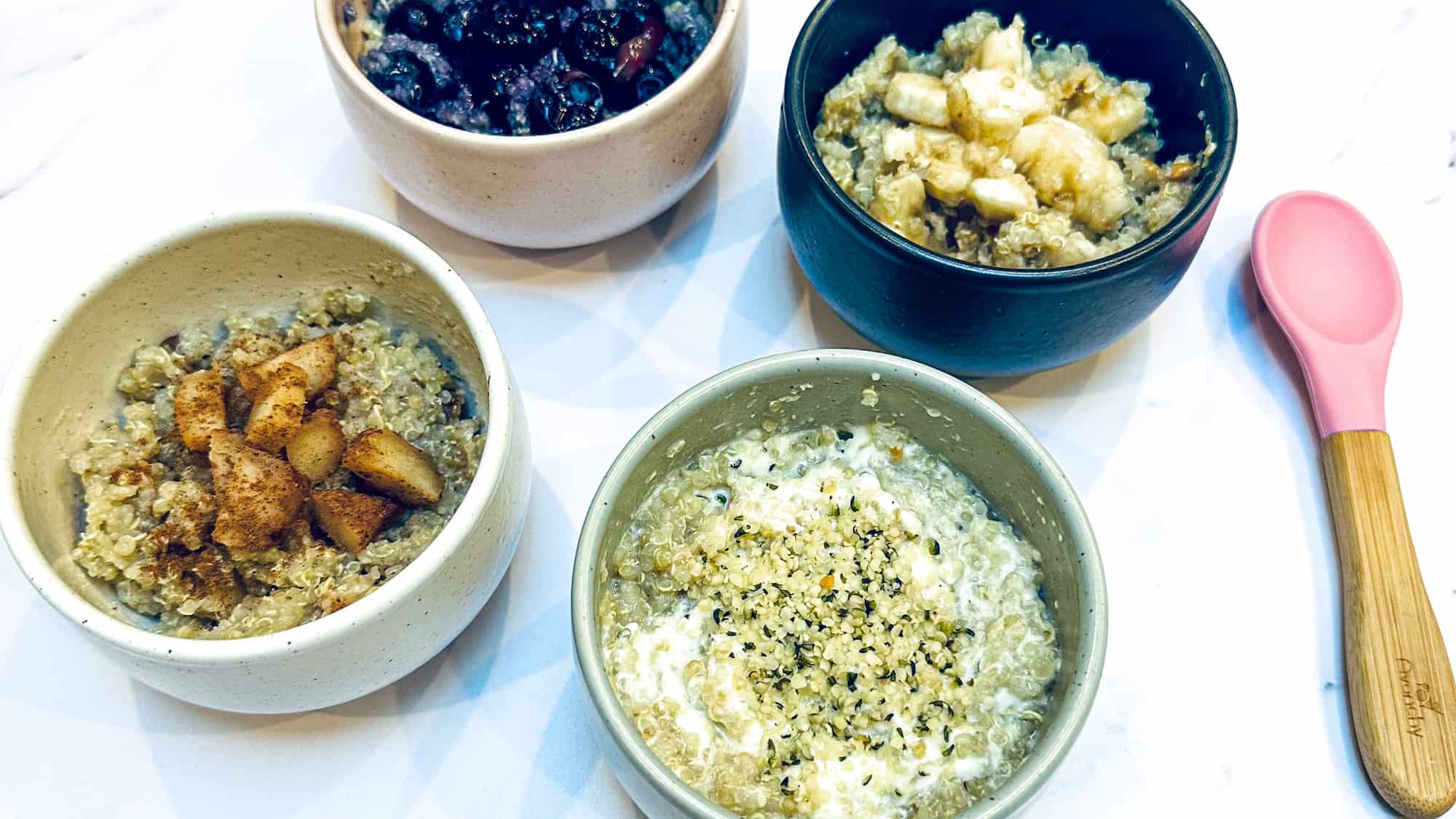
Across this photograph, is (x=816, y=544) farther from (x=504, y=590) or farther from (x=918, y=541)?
(x=504, y=590)

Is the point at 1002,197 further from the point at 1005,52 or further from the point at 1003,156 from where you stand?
the point at 1005,52

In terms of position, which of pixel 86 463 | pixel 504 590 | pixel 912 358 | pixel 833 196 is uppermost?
pixel 833 196

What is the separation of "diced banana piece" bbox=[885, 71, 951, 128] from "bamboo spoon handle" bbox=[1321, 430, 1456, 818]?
563 mm

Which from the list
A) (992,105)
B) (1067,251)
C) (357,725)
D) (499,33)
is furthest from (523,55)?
(357,725)

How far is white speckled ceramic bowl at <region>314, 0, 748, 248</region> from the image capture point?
1.19 m

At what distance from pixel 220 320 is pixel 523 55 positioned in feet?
1.41

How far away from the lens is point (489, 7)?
1.30m

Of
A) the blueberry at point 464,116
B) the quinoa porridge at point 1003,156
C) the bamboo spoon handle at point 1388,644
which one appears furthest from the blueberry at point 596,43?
the bamboo spoon handle at point 1388,644

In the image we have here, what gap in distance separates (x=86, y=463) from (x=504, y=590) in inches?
16.5

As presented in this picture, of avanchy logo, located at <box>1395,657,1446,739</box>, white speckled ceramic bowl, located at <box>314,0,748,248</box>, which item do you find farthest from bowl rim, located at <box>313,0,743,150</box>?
avanchy logo, located at <box>1395,657,1446,739</box>

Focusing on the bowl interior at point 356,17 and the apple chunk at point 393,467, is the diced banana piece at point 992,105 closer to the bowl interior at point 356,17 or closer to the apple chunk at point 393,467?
the bowl interior at point 356,17

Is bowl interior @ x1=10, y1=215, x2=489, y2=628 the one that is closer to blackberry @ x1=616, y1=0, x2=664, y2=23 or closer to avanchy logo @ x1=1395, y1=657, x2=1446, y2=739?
blackberry @ x1=616, y1=0, x2=664, y2=23

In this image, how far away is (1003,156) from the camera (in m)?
1.25

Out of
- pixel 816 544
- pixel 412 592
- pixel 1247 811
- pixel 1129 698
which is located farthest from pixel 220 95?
pixel 1247 811
